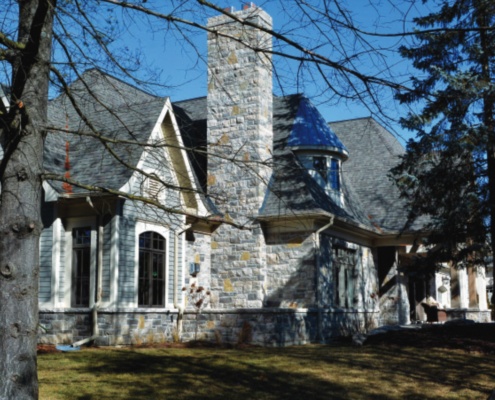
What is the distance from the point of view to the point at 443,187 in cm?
1572

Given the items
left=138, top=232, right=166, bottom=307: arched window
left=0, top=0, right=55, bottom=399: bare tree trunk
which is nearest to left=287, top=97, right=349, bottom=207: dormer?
left=138, top=232, right=166, bottom=307: arched window

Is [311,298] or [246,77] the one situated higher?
[246,77]

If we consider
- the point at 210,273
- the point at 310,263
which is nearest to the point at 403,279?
the point at 310,263

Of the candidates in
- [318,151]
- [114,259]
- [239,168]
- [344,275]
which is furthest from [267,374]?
[318,151]

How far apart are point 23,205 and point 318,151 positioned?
47.5 feet

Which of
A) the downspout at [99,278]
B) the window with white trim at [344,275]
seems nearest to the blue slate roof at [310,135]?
the window with white trim at [344,275]

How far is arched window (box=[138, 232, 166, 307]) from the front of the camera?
14.8 metres

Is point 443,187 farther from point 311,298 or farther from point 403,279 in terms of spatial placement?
point 403,279

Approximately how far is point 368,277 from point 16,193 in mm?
17029

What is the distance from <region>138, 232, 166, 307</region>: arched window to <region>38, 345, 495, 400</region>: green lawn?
2.16 meters

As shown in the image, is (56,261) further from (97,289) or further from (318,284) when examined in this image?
(318,284)

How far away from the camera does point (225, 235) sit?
17.1m

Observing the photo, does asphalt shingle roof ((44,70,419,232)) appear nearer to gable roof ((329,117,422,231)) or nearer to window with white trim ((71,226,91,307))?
gable roof ((329,117,422,231))

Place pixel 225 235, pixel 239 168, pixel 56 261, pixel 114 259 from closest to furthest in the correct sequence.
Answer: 1. pixel 114 259
2. pixel 56 261
3. pixel 239 168
4. pixel 225 235
